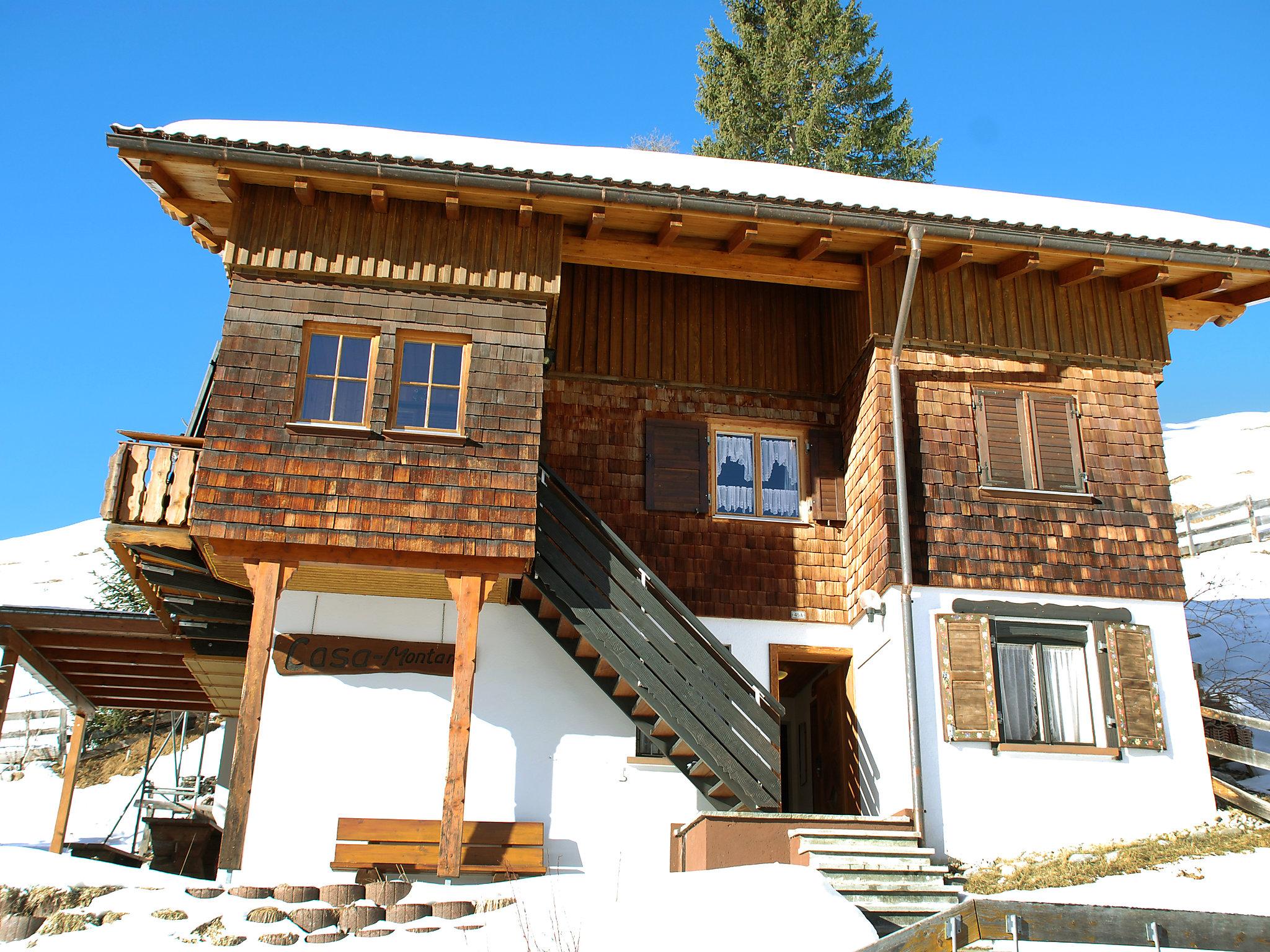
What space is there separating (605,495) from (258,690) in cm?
454

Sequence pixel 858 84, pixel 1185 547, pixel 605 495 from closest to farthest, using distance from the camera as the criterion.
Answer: pixel 605 495 → pixel 1185 547 → pixel 858 84

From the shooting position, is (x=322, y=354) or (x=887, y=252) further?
(x=887, y=252)

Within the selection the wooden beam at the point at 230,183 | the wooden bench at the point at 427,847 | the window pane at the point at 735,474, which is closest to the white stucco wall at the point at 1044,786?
the window pane at the point at 735,474

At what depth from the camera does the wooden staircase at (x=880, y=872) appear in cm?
976

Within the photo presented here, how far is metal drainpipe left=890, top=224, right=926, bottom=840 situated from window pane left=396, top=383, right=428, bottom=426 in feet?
15.9

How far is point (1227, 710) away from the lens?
549 inches

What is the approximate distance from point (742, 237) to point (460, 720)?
583 cm

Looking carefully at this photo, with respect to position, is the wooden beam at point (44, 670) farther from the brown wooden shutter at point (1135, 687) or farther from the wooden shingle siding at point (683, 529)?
the brown wooden shutter at point (1135, 687)

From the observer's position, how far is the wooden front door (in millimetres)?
13180

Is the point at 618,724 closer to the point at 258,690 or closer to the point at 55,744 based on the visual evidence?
the point at 258,690

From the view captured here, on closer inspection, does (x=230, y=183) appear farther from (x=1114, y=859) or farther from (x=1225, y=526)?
(x=1225, y=526)

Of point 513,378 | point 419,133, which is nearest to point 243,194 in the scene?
point 419,133

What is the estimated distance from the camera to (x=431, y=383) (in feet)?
39.0

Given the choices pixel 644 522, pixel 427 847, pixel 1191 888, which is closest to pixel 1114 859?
pixel 1191 888
